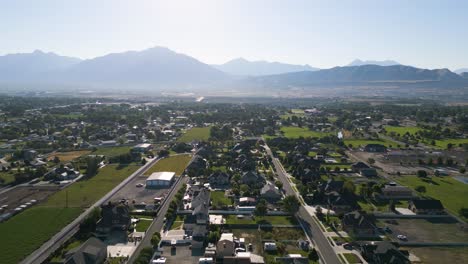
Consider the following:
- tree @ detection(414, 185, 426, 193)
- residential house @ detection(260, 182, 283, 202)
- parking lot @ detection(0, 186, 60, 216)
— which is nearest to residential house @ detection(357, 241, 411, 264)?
residential house @ detection(260, 182, 283, 202)

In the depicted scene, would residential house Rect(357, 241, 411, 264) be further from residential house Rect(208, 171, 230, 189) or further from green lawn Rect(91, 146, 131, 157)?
green lawn Rect(91, 146, 131, 157)

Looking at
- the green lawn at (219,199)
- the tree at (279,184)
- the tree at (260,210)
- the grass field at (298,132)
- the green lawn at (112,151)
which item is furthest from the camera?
the grass field at (298,132)

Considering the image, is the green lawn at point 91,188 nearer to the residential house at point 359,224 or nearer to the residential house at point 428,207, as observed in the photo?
the residential house at point 359,224

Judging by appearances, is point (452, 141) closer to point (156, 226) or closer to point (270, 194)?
point (270, 194)

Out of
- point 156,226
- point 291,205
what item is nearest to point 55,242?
point 156,226

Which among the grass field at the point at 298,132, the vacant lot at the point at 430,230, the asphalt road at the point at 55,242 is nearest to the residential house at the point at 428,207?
the vacant lot at the point at 430,230

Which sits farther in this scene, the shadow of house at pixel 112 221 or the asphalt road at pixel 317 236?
the shadow of house at pixel 112 221

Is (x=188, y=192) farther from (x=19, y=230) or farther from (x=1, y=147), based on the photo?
(x=1, y=147)
